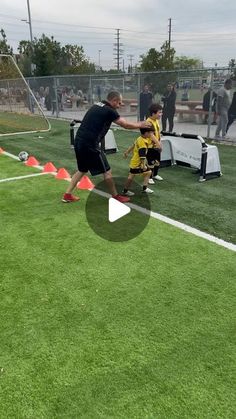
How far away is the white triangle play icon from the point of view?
5422 mm

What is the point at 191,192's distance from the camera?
6594mm

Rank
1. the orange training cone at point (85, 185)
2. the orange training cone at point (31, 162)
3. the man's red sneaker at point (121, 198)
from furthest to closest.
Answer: the orange training cone at point (31, 162) → the orange training cone at point (85, 185) → the man's red sneaker at point (121, 198)

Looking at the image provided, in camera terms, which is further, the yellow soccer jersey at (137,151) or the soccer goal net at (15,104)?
the soccer goal net at (15,104)

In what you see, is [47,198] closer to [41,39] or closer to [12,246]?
[12,246]

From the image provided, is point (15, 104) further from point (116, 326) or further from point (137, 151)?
point (116, 326)

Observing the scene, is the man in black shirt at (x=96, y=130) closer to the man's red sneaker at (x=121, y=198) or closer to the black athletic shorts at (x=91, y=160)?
the black athletic shorts at (x=91, y=160)

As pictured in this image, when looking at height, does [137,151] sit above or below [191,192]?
above

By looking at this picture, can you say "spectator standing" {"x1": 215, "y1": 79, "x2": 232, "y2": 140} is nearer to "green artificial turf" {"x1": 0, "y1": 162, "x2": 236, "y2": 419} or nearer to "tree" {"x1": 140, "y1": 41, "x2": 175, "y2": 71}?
"green artificial turf" {"x1": 0, "y1": 162, "x2": 236, "y2": 419}

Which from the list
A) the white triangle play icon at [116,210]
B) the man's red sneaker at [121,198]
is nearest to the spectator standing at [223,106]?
the man's red sneaker at [121,198]

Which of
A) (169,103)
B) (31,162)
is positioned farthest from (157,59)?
(31,162)
